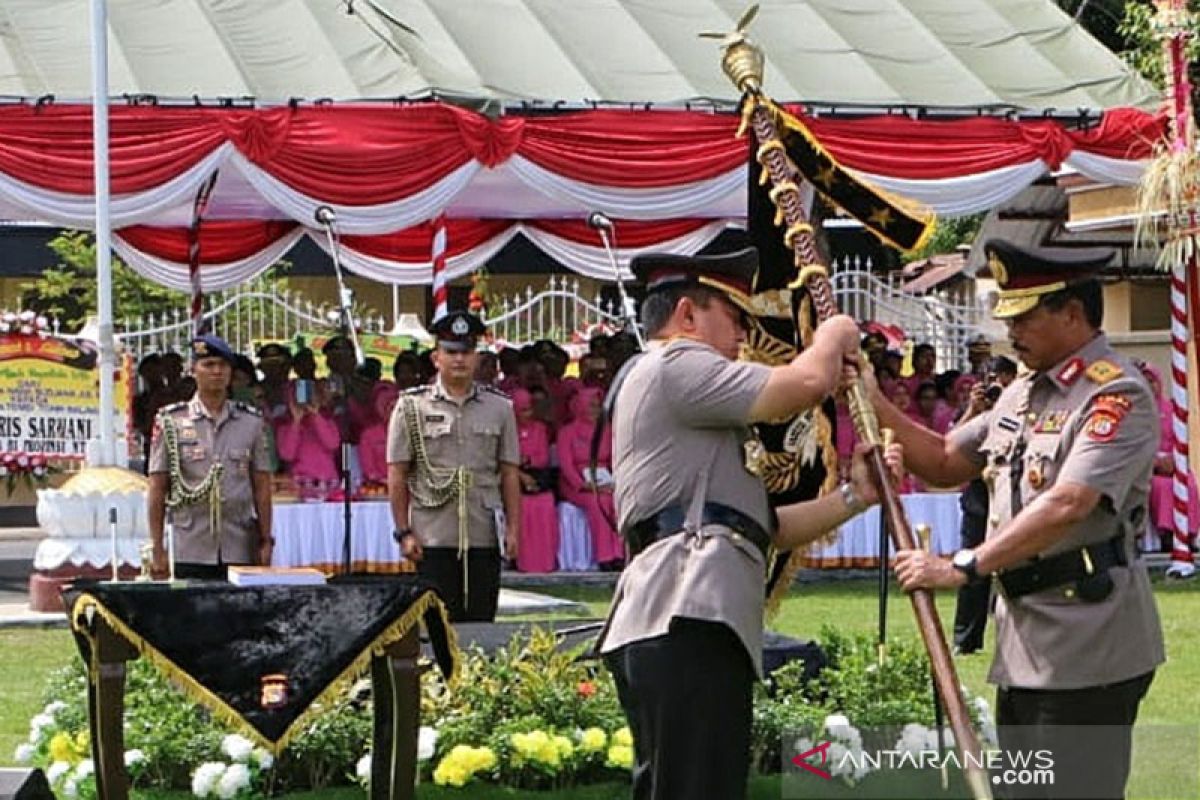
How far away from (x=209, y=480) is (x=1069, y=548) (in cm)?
514

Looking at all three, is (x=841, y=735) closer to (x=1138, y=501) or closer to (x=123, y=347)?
(x=1138, y=501)

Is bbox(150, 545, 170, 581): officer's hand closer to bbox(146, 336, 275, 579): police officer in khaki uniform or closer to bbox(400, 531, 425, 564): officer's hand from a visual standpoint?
bbox(146, 336, 275, 579): police officer in khaki uniform

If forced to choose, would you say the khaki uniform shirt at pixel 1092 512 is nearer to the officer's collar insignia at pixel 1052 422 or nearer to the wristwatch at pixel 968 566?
the officer's collar insignia at pixel 1052 422

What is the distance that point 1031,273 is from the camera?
17.9ft

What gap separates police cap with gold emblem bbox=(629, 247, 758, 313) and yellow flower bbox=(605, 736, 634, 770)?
2.80 m

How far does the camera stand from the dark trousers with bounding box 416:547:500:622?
9703 mm

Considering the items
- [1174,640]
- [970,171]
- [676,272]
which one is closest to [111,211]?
[970,171]

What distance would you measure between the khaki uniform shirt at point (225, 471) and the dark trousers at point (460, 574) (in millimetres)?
808

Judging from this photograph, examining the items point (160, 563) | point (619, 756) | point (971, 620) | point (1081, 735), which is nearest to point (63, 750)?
point (160, 563)

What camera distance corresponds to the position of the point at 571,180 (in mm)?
14844

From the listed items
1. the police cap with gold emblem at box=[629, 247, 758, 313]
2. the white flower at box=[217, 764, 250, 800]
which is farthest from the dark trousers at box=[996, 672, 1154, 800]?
the white flower at box=[217, 764, 250, 800]

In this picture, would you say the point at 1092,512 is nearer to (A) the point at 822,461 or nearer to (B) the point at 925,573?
(B) the point at 925,573

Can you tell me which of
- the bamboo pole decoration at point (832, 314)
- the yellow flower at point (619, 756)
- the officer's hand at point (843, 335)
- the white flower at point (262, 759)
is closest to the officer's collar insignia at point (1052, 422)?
the bamboo pole decoration at point (832, 314)

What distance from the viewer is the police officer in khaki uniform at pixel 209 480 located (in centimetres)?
962
